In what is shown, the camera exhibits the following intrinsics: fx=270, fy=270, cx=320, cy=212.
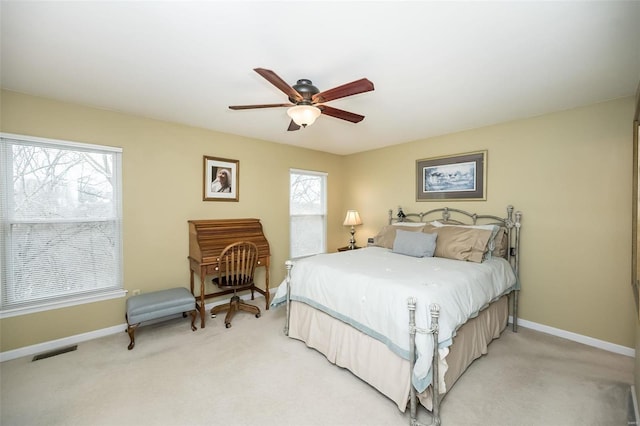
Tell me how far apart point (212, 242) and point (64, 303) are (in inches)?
58.8

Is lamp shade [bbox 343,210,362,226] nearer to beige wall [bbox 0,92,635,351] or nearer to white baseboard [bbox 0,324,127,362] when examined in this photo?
beige wall [bbox 0,92,635,351]

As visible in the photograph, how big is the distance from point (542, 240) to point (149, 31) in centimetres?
404

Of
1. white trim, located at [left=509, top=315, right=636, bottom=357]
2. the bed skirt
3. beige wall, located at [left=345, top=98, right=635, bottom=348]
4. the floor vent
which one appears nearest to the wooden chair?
the bed skirt

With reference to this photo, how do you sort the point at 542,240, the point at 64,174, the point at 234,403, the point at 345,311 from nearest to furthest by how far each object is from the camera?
the point at 234,403
the point at 345,311
the point at 64,174
the point at 542,240

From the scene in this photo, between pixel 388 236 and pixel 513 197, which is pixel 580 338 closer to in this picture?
pixel 513 197

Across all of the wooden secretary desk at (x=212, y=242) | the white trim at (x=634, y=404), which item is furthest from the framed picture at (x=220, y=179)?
the white trim at (x=634, y=404)

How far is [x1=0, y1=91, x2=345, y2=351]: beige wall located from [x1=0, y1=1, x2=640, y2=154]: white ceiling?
25 cm

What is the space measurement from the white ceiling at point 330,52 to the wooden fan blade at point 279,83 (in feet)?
0.74

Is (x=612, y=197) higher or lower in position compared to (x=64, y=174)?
lower

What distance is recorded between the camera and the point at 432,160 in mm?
3957

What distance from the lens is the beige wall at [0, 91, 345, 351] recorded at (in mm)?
2602

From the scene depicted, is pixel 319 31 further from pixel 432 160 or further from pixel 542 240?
pixel 542 240

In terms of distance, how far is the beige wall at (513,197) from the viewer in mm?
2570

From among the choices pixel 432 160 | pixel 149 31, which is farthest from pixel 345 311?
pixel 432 160
